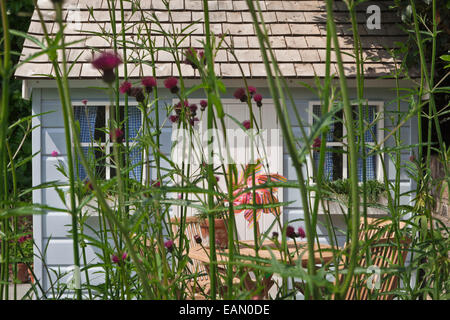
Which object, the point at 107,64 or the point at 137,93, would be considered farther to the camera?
the point at 137,93

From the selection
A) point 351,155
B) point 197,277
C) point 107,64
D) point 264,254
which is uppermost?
point 107,64

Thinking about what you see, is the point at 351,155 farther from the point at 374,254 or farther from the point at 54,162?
the point at 54,162

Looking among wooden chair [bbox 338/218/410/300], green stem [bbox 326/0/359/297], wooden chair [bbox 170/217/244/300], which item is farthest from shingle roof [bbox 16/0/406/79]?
green stem [bbox 326/0/359/297]

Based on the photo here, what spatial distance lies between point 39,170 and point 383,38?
3385 millimetres

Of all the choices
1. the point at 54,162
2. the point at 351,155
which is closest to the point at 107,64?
the point at 351,155

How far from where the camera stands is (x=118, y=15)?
5055 mm

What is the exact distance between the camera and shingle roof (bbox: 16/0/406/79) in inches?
179

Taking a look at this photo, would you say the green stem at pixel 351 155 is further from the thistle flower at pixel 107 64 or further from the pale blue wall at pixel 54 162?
the pale blue wall at pixel 54 162

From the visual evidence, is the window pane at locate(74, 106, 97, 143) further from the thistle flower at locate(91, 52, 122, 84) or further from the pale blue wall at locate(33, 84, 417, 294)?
the thistle flower at locate(91, 52, 122, 84)

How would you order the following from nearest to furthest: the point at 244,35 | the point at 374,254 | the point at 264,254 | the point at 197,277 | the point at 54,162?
the point at 374,254 < the point at 197,277 < the point at 264,254 < the point at 54,162 < the point at 244,35

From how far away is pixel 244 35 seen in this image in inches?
193

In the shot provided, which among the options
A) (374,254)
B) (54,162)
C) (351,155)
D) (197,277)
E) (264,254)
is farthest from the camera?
(54,162)
